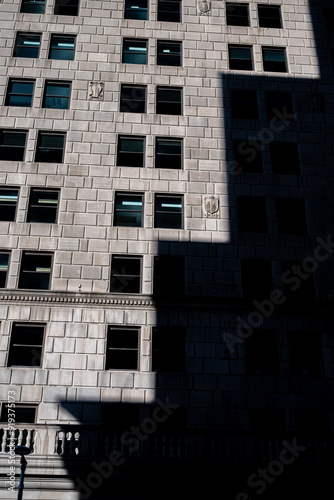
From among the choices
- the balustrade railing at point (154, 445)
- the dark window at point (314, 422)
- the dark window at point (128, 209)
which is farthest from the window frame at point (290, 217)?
the balustrade railing at point (154, 445)

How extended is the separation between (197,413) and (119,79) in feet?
55.6

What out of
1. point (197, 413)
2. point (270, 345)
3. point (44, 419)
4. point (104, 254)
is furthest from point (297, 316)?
point (44, 419)

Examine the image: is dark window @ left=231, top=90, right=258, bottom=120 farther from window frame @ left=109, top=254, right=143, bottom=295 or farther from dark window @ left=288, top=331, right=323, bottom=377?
dark window @ left=288, top=331, right=323, bottom=377

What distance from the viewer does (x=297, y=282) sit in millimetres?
24047

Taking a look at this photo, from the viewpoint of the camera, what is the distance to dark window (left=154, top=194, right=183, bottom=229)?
25.0 m

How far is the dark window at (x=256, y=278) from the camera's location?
23719 mm

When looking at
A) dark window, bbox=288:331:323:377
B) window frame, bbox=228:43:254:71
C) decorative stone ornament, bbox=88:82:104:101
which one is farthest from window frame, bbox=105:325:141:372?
window frame, bbox=228:43:254:71

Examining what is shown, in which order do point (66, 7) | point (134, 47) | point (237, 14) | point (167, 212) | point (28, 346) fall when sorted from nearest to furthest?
point (28, 346)
point (167, 212)
point (134, 47)
point (66, 7)
point (237, 14)

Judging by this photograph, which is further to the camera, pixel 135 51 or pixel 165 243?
pixel 135 51

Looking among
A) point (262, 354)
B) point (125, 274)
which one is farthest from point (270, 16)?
point (262, 354)

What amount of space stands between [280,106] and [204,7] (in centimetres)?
766

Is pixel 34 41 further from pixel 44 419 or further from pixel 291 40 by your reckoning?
pixel 44 419

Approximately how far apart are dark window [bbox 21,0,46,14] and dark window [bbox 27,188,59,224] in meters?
11.7

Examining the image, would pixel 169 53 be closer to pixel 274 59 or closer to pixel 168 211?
pixel 274 59
